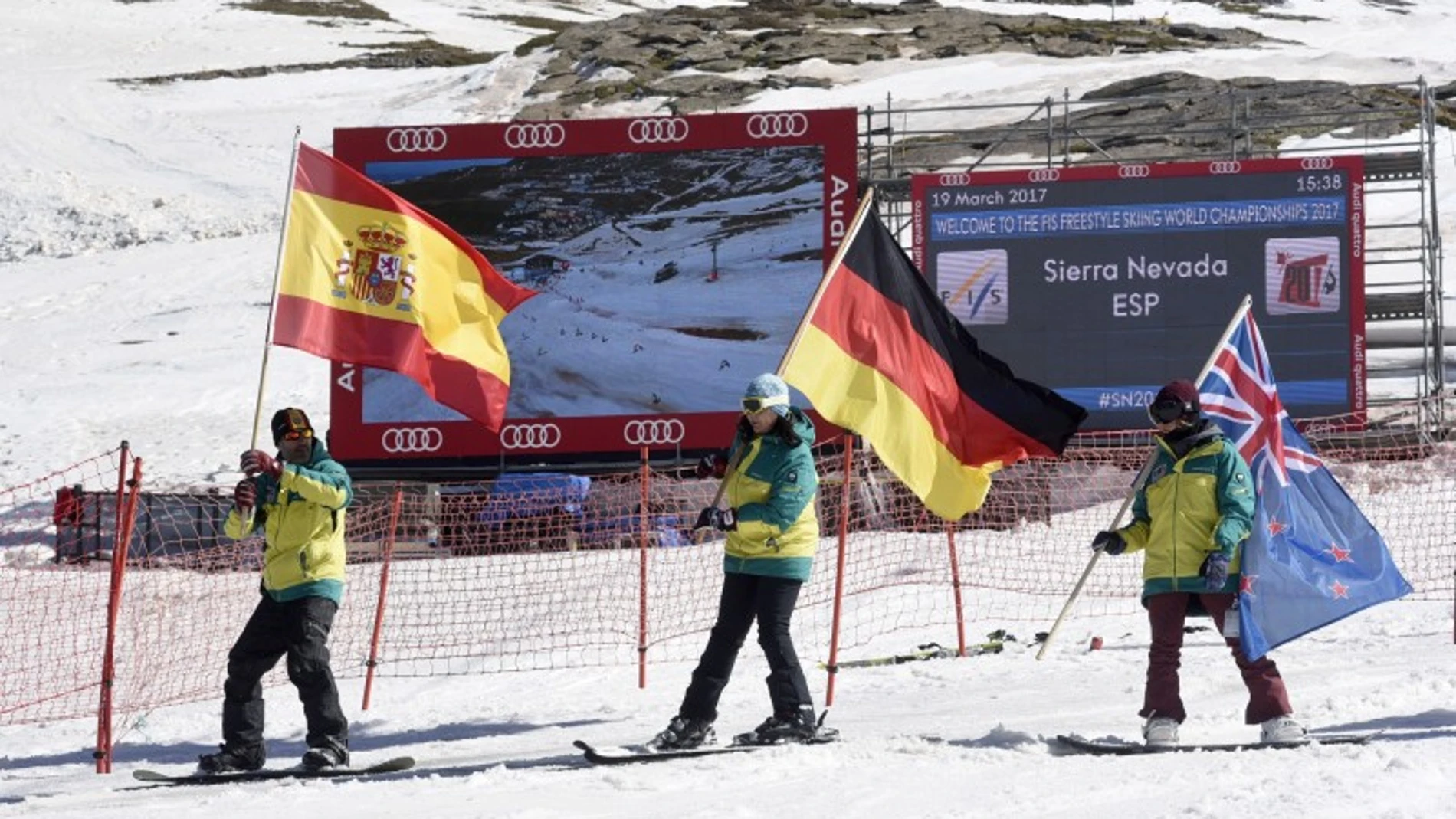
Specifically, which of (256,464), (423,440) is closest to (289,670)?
(256,464)

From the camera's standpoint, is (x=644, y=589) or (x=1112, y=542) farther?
(x=644, y=589)

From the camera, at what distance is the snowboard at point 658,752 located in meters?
9.34

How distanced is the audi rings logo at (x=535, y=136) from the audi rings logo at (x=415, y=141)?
69 centimetres

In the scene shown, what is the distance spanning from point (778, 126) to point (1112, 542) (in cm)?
1353

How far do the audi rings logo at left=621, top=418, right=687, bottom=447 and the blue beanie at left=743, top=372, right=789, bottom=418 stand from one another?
12.7 metres

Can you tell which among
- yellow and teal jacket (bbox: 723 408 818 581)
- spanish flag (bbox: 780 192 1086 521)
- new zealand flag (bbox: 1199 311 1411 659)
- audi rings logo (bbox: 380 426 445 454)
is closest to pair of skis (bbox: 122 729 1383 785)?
new zealand flag (bbox: 1199 311 1411 659)

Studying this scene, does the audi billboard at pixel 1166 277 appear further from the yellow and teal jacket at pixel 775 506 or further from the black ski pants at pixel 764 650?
the black ski pants at pixel 764 650

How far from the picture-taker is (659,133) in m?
22.8

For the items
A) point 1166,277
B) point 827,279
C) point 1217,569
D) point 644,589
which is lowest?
point 644,589

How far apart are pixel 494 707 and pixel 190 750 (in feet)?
5.45

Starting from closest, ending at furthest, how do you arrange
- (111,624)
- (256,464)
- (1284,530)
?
(256,464) → (1284,530) → (111,624)

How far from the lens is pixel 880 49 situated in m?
60.6

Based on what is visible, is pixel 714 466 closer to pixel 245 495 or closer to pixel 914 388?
pixel 914 388

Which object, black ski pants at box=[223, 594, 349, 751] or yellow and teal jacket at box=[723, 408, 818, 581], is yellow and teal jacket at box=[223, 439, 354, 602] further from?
yellow and teal jacket at box=[723, 408, 818, 581]
